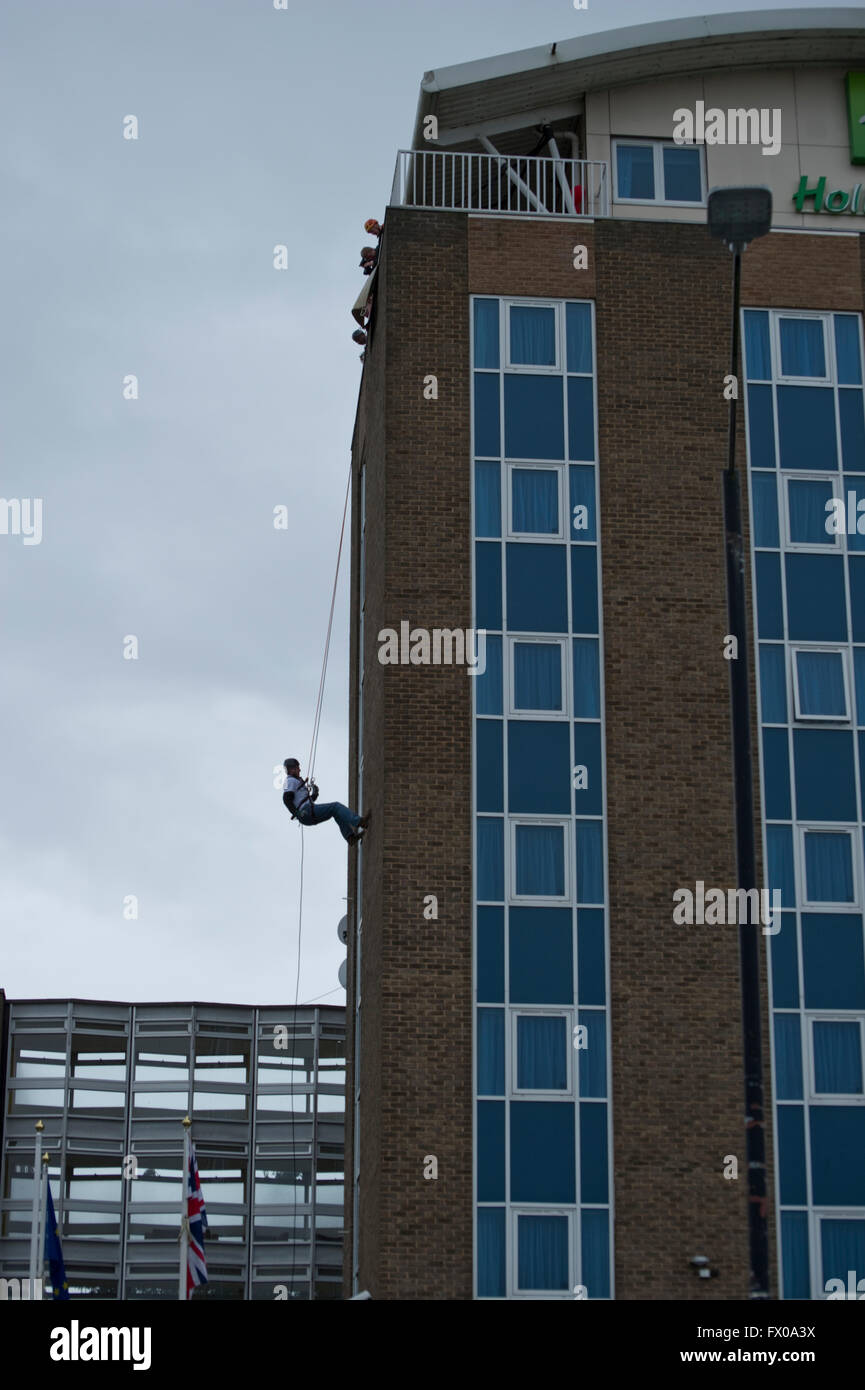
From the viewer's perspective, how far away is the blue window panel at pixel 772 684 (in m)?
27.7

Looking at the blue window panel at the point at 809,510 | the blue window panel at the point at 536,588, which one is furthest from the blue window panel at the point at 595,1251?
the blue window panel at the point at 809,510

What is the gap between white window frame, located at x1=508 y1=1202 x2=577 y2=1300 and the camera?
24.9m

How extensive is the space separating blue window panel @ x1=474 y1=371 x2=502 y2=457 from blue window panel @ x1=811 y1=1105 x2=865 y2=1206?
10506 mm

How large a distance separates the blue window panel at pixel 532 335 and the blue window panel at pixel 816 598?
4762mm

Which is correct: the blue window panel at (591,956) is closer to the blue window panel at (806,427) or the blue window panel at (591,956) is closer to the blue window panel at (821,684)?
the blue window panel at (821,684)

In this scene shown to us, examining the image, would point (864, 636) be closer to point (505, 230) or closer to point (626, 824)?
point (626, 824)

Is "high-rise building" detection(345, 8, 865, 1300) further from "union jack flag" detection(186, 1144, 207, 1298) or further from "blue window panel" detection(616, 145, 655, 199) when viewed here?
"union jack flag" detection(186, 1144, 207, 1298)

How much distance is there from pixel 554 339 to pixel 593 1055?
10763mm

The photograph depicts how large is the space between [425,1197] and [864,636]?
10.3 m

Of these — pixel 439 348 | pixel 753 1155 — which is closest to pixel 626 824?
pixel 439 348

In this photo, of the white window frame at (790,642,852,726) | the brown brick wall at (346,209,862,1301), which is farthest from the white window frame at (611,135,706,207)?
the white window frame at (790,642,852,726)

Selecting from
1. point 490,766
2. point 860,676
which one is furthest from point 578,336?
point 490,766

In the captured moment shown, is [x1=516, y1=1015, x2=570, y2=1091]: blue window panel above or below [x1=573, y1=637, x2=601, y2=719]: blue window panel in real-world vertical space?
below
